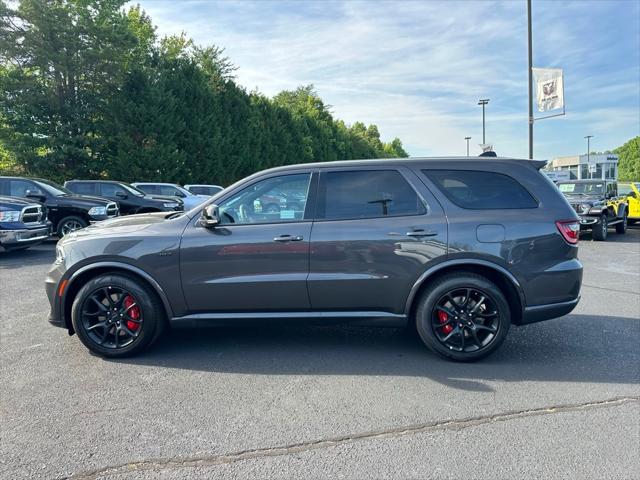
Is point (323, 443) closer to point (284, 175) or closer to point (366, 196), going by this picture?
point (366, 196)

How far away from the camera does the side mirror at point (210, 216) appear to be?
4.08 meters

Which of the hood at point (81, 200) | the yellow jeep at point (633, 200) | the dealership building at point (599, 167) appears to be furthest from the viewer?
the dealership building at point (599, 167)

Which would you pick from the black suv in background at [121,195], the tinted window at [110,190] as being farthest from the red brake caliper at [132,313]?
the tinted window at [110,190]

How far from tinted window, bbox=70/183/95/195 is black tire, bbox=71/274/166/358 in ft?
37.9

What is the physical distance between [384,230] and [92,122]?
79.2ft

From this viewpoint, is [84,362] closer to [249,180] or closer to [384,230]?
[249,180]

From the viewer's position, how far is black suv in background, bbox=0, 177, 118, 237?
1185 centimetres

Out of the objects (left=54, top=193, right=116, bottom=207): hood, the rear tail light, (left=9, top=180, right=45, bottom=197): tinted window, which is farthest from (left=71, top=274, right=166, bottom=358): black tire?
(left=9, top=180, right=45, bottom=197): tinted window

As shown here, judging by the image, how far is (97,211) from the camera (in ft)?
39.6

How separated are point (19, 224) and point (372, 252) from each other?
8.84 metres

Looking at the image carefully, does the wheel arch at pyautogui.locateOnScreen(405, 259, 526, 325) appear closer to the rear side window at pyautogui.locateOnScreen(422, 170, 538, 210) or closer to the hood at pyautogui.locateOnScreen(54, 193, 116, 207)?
the rear side window at pyautogui.locateOnScreen(422, 170, 538, 210)

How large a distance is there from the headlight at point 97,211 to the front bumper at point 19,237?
175 centimetres

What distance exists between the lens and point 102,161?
78.8 ft

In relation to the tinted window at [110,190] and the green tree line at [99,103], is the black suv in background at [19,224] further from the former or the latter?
the green tree line at [99,103]
